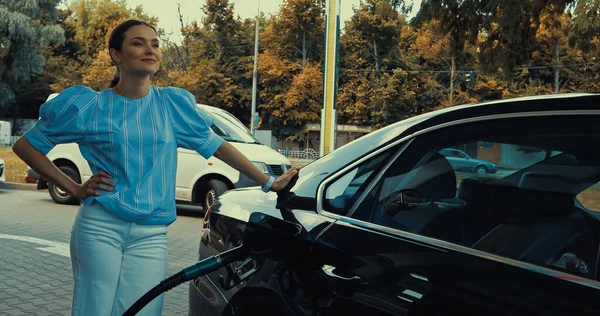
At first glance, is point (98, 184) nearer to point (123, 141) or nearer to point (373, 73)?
point (123, 141)

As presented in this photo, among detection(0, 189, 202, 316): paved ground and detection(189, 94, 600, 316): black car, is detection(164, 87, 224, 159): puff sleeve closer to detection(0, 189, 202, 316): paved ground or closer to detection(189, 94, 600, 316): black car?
detection(189, 94, 600, 316): black car

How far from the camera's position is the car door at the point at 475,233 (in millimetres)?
1815

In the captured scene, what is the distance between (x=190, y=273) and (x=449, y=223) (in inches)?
35.5

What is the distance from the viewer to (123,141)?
2.65 m

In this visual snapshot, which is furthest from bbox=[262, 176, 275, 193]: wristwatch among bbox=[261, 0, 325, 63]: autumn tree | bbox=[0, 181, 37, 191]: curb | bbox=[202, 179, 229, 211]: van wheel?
bbox=[261, 0, 325, 63]: autumn tree

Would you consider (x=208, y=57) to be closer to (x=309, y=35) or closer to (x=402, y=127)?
(x=309, y=35)

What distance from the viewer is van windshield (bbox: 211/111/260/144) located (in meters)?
12.0

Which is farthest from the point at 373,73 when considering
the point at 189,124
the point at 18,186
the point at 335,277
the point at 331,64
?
the point at 335,277

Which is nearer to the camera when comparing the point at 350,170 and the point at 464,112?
the point at 464,112

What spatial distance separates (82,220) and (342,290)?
3.58 feet

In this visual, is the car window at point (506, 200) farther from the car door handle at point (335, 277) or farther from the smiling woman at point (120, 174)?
the smiling woman at point (120, 174)

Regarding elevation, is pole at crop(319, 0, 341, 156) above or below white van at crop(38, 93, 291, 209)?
above

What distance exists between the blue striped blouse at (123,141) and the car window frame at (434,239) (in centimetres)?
62

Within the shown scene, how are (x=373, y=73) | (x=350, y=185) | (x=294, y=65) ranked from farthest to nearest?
(x=373, y=73) → (x=294, y=65) → (x=350, y=185)
